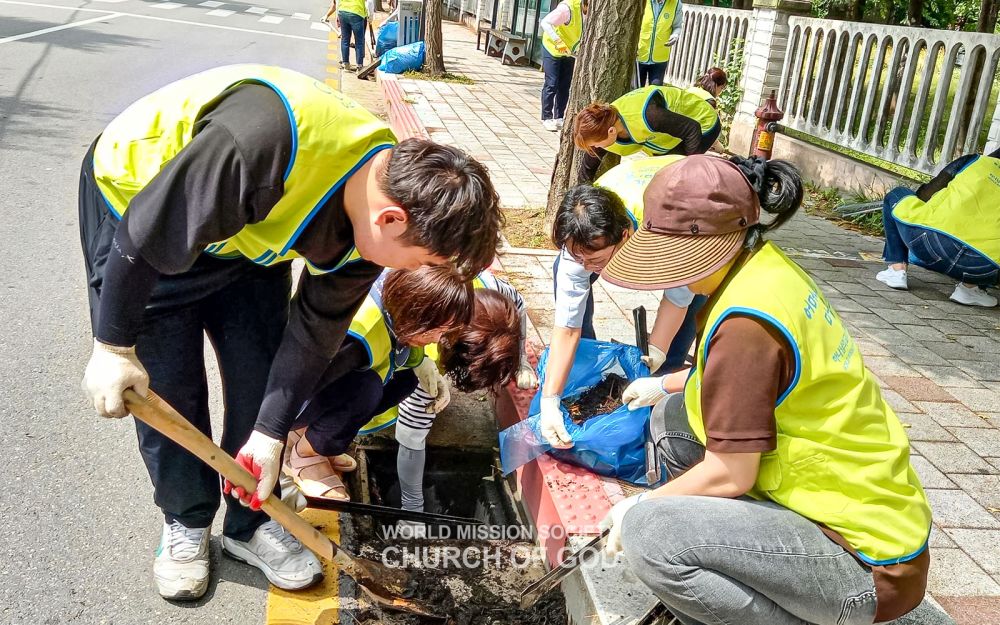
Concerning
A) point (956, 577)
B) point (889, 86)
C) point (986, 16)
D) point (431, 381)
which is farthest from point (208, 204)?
point (986, 16)

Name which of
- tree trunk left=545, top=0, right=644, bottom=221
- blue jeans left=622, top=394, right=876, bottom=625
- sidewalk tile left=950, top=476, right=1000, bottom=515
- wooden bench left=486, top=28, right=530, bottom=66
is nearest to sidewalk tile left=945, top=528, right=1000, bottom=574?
sidewalk tile left=950, top=476, right=1000, bottom=515

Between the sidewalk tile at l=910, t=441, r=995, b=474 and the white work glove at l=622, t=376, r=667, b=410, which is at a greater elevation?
the white work glove at l=622, t=376, r=667, b=410

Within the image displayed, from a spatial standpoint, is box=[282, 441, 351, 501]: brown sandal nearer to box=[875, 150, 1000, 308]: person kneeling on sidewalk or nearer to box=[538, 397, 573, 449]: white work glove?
box=[538, 397, 573, 449]: white work glove

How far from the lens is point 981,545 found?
271 centimetres

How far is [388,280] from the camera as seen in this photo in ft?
8.89

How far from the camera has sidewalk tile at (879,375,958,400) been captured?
380cm

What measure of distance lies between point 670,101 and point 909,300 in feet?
6.44

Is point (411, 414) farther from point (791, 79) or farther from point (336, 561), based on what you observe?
point (791, 79)

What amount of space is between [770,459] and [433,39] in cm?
1043

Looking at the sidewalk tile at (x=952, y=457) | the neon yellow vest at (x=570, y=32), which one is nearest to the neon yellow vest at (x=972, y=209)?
the sidewalk tile at (x=952, y=457)

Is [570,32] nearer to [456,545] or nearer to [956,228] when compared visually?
[956,228]

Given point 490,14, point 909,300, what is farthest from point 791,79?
point 490,14

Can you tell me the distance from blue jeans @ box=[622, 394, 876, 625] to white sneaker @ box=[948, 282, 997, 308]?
12.7 ft

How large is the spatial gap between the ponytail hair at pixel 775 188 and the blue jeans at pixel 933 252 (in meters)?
3.56
